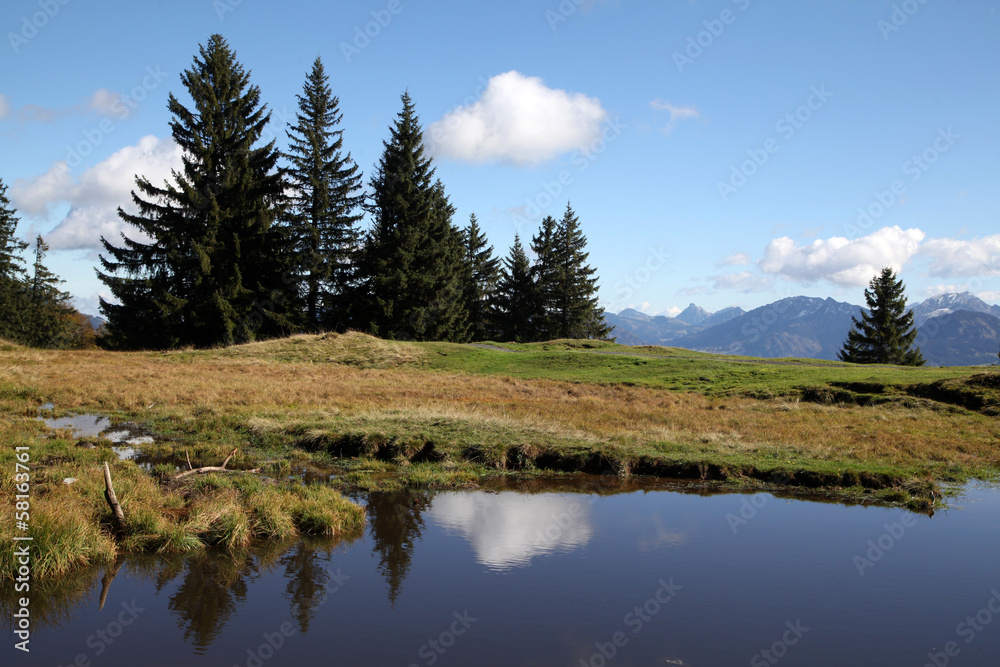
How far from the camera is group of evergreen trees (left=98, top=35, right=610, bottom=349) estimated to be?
47.3m

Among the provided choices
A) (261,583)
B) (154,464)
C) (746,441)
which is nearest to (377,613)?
(261,583)

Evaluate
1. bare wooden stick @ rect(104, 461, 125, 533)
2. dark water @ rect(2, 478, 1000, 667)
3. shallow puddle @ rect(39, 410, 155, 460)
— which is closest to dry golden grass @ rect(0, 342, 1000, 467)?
shallow puddle @ rect(39, 410, 155, 460)

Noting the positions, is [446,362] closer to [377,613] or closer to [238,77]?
[238,77]

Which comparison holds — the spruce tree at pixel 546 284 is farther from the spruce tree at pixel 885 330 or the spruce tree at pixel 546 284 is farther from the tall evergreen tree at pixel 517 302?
the spruce tree at pixel 885 330

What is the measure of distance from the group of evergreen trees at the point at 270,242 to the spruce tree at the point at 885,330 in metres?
43.6

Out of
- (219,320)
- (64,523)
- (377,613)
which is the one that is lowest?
(377,613)

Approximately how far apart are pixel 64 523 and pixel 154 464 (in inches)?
213

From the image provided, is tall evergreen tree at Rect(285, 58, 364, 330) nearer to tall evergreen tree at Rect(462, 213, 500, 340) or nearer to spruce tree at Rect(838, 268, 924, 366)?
tall evergreen tree at Rect(462, 213, 500, 340)

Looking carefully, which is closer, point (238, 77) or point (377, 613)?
point (377, 613)

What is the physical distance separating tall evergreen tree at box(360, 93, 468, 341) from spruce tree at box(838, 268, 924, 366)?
1752 inches

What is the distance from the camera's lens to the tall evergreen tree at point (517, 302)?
7838 cm

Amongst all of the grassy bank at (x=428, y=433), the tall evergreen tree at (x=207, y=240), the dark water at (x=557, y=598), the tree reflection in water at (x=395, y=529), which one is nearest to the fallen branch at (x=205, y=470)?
the grassy bank at (x=428, y=433)

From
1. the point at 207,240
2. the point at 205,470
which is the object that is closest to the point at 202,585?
the point at 205,470

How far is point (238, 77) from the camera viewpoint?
5041 centimetres
